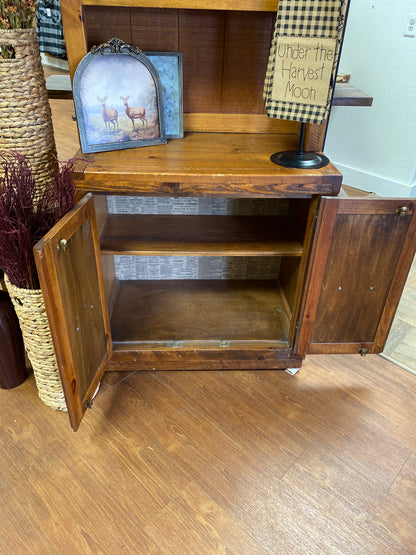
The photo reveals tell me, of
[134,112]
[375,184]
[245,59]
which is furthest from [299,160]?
[375,184]

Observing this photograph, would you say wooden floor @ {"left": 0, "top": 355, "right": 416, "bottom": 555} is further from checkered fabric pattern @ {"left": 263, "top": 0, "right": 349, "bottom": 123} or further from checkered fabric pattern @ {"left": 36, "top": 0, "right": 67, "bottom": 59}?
checkered fabric pattern @ {"left": 36, "top": 0, "right": 67, "bottom": 59}

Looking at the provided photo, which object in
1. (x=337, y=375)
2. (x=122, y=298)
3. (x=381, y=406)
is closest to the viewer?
(x=381, y=406)

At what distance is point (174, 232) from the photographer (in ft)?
5.37

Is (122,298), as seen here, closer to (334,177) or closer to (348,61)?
(334,177)

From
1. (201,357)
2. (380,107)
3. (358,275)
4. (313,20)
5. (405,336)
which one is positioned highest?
(313,20)

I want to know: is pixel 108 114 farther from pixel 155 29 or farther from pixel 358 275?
pixel 358 275

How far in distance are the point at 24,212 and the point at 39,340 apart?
0.45 metres

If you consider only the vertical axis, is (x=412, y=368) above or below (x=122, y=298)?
below

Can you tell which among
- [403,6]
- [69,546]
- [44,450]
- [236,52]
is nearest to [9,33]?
[236,52]

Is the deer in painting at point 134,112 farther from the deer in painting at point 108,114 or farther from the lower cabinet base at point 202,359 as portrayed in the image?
the lower cabinet base at point 202,359

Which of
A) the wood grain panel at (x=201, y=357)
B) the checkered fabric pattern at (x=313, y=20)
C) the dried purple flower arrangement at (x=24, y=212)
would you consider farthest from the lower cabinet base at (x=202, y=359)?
the checkered fabric pattern at (x=313, y=20)

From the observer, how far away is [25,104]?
51.4 inches

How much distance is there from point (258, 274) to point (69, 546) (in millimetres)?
1289

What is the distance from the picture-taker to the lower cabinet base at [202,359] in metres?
1.65
